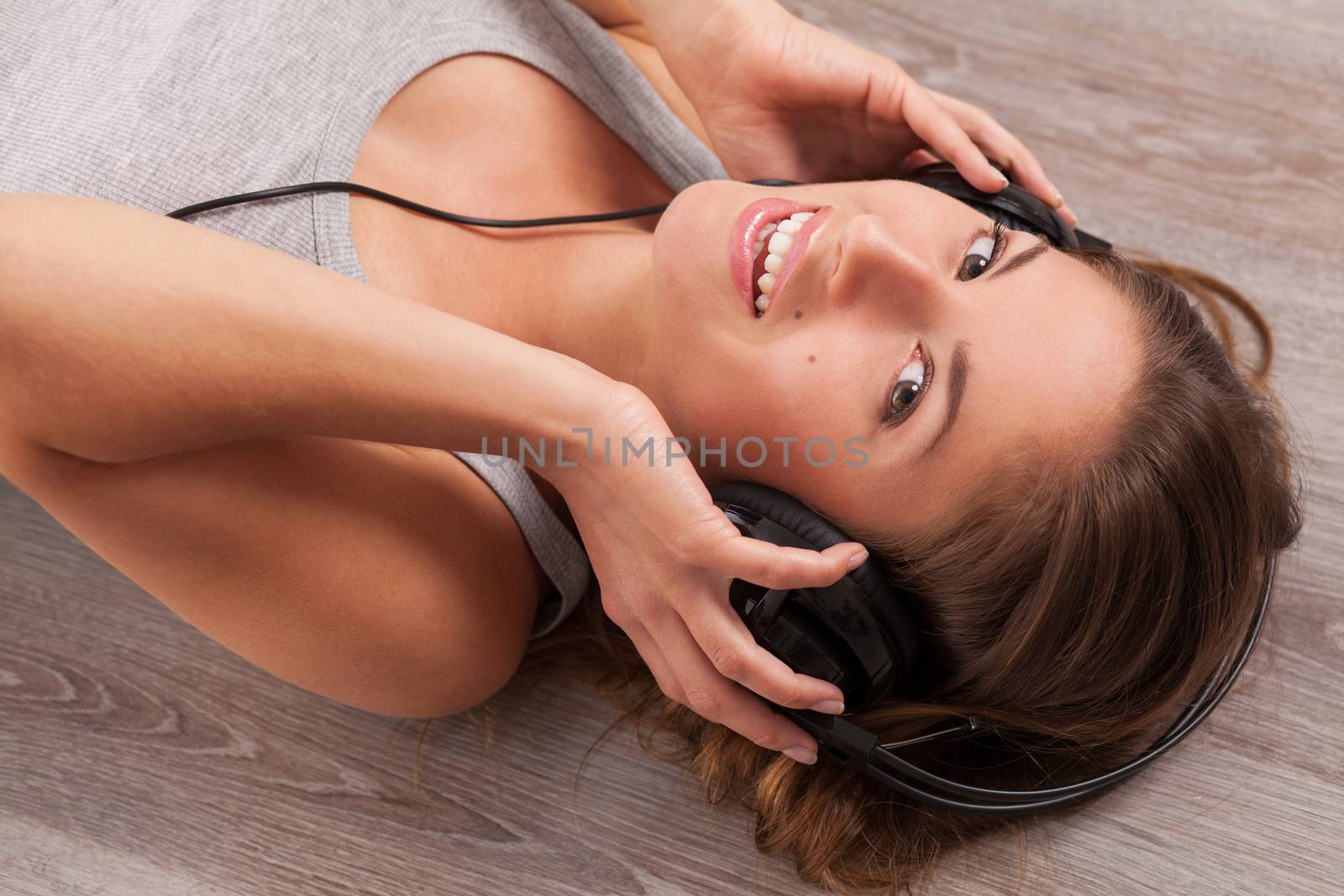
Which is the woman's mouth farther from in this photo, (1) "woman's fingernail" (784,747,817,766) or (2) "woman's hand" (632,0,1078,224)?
(1) "woman's fingernail" (784,747,817,766)

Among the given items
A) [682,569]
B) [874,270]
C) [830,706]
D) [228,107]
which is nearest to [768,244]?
[874,270]

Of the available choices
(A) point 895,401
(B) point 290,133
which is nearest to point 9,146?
(B) point 290,133

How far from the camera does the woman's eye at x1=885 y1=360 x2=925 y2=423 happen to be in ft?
3.01

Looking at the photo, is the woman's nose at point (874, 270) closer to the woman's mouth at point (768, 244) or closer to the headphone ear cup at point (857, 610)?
the woman's mouth at point (768, 244)

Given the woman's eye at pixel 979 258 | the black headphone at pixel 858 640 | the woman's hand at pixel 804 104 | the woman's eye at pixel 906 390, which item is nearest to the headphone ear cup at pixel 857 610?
the black headphone at pixel 858 640

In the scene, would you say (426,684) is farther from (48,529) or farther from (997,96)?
(997,96)

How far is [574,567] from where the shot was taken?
1155 millimetres

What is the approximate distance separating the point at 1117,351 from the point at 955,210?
0.71ft

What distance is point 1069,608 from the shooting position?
938 mm

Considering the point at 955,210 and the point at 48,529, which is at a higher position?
the point at 955,210

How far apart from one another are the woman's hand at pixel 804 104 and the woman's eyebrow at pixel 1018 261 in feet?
0.75

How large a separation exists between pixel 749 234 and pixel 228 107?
0.59m

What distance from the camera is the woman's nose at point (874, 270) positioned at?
91cm

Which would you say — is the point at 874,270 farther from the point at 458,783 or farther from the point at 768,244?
the point at 458,783
